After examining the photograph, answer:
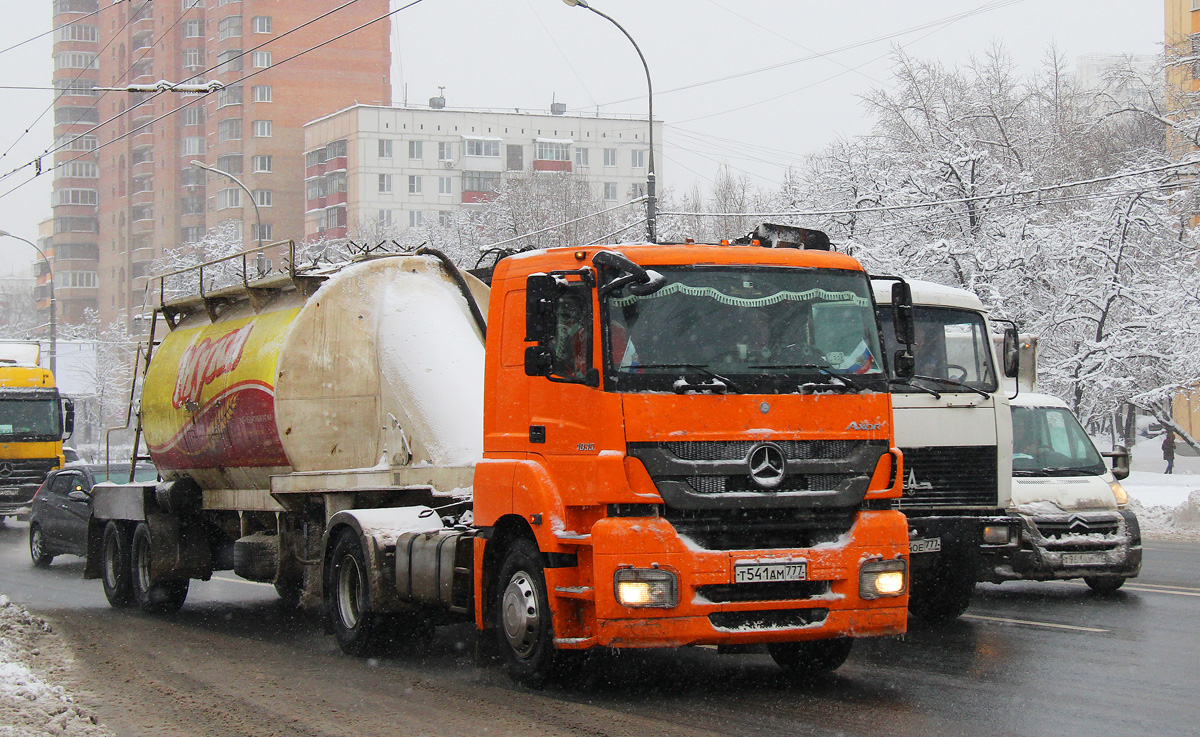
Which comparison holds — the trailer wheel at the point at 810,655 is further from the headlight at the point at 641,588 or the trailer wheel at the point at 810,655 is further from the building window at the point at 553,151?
the building window at the point at 553,151

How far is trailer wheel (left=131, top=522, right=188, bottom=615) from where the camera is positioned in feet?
43.6

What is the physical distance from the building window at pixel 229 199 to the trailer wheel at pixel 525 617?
92.6 metres

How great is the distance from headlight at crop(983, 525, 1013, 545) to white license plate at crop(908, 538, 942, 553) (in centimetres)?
40

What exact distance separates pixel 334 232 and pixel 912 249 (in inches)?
2550

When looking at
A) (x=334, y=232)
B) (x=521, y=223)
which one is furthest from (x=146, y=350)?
(x=334, y=232)

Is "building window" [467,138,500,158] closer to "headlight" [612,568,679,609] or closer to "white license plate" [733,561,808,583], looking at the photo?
"white license plate" [733,561,808,583]

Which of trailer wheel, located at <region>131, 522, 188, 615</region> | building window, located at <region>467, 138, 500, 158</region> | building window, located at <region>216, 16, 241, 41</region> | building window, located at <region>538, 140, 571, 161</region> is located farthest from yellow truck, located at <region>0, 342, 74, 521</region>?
building window, located at <region>216, 16, 241, 41</region>

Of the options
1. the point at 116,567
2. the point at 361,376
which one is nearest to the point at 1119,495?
the point at 361,376

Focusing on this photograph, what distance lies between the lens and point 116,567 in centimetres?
1430

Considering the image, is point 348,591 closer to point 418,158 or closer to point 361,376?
point 361,376

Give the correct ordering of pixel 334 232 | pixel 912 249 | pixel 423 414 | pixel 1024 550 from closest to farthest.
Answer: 1. pixel 423 414
2. pixel 1024 550
3. pixel 912 249
4. pixel 334 232

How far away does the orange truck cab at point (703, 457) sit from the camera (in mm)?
7238

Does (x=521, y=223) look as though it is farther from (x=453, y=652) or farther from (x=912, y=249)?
(x=453, y=652)

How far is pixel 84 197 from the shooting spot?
12000 centimetres
